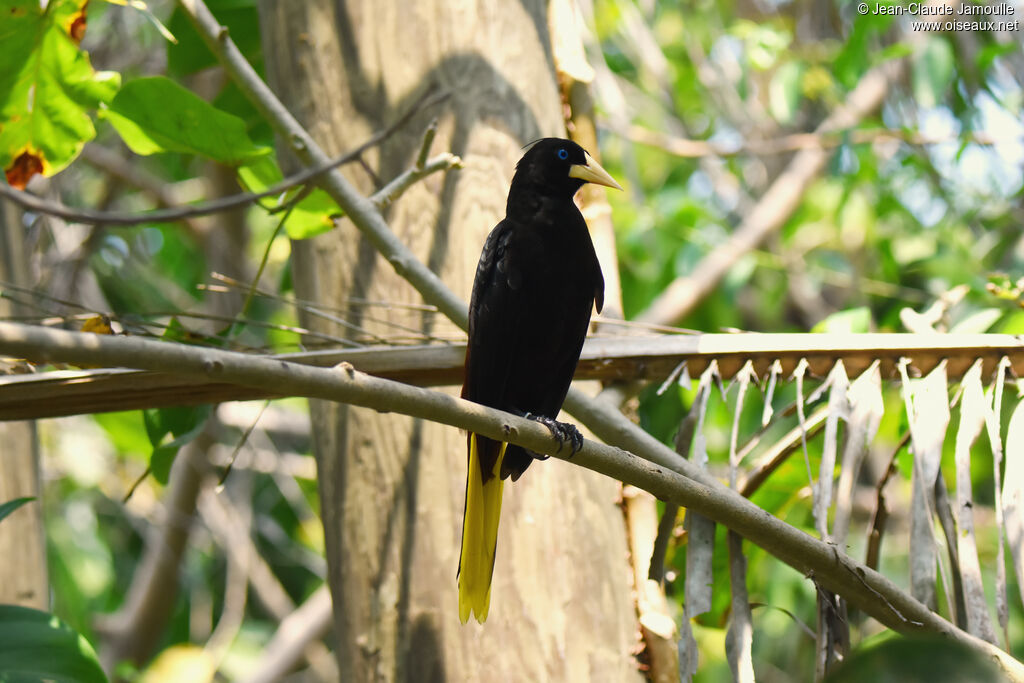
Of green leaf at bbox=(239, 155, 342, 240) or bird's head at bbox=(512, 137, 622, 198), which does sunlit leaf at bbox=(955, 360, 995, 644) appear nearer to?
bird's head at bbox=(512, 137, 622, 198)

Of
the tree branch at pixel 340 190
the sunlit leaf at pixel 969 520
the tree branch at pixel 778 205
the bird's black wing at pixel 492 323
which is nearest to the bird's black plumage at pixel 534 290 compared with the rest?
the bird's black wing at pixel 492 323

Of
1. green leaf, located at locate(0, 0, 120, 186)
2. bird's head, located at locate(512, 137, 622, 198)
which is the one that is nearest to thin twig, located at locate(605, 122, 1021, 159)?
bird's head, located at locate(512, 137, 622, 198)

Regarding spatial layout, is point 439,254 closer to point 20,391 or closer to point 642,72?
point 20,391

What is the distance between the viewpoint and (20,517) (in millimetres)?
2398

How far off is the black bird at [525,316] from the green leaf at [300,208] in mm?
388

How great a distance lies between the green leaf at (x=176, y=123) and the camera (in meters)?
2.02

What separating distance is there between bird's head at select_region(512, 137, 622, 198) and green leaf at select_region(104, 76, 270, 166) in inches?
24.0

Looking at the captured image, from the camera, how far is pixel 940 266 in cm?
354

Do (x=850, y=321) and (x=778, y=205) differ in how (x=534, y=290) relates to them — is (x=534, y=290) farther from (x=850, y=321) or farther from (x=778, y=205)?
(x=778, y=205)

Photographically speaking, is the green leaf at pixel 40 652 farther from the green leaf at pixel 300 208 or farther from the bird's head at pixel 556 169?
the bird's head at pixel 556 169

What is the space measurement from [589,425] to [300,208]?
858 millimetres

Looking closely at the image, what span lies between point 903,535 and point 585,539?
4.55m

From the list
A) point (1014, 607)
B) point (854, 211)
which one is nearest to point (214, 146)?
point (854, 211)

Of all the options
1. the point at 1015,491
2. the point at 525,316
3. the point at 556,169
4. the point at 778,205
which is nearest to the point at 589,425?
the point at 525,316
